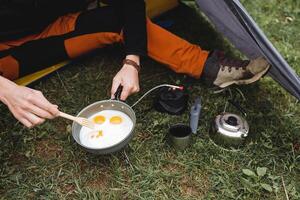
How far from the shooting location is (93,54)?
2.43 m

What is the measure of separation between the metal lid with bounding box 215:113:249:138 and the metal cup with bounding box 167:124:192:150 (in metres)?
0.14

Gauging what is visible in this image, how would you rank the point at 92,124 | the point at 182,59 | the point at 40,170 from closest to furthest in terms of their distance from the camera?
the point at 92,124 < the point at 40,170 < the point at 182,59

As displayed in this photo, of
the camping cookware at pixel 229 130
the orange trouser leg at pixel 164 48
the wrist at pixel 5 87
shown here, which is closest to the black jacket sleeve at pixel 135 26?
the orange trouser leg at pixel 164 48

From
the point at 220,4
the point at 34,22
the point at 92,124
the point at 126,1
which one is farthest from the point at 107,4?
the point at 92,124

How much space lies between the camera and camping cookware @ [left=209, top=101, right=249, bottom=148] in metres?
1.92

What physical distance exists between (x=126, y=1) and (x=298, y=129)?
102cm

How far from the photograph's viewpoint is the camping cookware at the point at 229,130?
192 centimetres

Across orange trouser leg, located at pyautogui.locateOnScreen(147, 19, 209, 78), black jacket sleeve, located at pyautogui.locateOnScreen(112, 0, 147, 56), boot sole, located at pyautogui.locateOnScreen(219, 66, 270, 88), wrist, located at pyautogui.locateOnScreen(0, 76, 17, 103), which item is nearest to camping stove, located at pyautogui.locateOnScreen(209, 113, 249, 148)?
boot sole, located at pyautogui.locateOnScreen(219, 66, 270, 88)

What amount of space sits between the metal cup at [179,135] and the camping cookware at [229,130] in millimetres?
127

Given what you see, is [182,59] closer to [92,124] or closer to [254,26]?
[254,26]

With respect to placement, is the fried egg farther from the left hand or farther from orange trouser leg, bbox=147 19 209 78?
orange trouser leg, bbox=147 19 209 78

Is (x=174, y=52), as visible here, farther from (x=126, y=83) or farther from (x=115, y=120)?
(x=115, y=120)

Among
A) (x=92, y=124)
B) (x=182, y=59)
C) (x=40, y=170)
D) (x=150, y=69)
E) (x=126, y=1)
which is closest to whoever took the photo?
(x=92, y=124)

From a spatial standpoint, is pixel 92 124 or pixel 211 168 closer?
pixel 92 124
